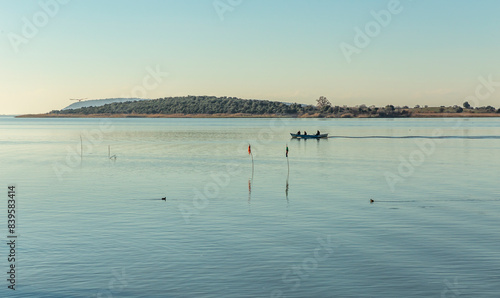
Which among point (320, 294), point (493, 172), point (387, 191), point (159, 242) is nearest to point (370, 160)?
point (493, 172)

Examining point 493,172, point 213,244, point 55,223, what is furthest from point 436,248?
point 493,172

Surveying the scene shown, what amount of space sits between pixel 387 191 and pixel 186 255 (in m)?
24.5

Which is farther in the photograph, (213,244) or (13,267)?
(213,244)

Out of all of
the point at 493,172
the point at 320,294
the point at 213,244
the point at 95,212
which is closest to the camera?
the point at 320,294

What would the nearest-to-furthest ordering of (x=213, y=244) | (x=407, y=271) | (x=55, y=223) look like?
(x=407, y=271), (x=213, y=244), (x=55, y=223)

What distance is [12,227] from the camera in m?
29.2

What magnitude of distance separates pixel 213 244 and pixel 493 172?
41527 mm

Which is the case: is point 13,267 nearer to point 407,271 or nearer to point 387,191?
point 407,271

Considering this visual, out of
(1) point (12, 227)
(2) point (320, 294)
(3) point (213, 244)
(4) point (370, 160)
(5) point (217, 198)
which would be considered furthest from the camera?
(4) point (370, 160)

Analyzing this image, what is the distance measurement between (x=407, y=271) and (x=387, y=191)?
2295 centimetres

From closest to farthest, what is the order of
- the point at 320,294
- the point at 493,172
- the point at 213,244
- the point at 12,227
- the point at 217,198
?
the point at 320,294 → the point at 213,244 → the point at 12,227 → the point at 217,198 → the point at 493,172

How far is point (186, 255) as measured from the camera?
78.7ft

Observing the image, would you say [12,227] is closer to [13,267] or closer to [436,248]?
[13,267]

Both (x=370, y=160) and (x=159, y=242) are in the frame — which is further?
(x=370, y=160)
